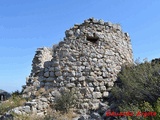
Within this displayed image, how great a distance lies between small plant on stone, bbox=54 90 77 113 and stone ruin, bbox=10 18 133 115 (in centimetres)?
20

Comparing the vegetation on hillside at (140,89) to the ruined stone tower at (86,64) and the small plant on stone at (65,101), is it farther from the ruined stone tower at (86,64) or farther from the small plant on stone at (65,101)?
the small plant on stone at (65,101)

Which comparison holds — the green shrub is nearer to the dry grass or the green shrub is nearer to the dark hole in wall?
the dry grass

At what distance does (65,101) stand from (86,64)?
4.56ft

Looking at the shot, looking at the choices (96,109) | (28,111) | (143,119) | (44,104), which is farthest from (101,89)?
(143,119)

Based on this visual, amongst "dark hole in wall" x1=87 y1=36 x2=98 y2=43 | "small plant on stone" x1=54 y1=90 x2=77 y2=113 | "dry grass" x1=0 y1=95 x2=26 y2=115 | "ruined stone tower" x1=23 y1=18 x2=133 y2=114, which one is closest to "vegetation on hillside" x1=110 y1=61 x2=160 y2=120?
"ruined stone tower" x1=23 y1=18 x2=133 y2=114

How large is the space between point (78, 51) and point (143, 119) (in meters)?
4.12

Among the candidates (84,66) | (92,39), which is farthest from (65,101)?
(92,39)

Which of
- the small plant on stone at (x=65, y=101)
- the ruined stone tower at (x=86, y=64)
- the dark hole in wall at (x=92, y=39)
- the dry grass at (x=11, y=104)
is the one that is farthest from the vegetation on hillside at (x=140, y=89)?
the dry grass at (x=11, y=104)

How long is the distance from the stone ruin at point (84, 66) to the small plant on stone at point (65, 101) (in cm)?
20

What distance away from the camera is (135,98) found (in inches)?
228

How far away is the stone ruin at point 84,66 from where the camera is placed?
23.3 feet

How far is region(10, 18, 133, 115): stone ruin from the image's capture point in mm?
7098

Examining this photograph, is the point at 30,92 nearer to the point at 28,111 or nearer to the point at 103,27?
the point at 28,111

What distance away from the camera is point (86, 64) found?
737 centimetres
